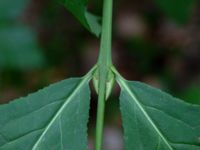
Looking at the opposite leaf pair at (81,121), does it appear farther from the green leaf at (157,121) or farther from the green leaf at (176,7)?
the green leaf at (176,7)

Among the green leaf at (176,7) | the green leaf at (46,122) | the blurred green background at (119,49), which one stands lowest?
the blurred green background at (119,49)

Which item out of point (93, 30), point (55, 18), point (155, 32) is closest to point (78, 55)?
point (55, 18)

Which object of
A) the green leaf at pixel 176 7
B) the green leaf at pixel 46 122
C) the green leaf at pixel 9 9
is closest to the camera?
the green leaf at pixel 46 122

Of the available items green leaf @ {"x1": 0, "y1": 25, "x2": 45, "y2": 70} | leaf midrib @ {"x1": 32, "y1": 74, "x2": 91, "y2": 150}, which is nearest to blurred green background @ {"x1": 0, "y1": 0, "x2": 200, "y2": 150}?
green leaf @ {"x1": 0, "y1": 25, "x2": 45, "y2": 70}

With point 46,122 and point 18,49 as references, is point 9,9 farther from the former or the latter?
point 46,122

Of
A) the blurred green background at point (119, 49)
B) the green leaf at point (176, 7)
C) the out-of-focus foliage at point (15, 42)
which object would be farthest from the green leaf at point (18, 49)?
the green leaf at point (176, 7)

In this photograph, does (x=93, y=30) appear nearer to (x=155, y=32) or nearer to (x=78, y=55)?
(x=78, y=55)
